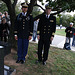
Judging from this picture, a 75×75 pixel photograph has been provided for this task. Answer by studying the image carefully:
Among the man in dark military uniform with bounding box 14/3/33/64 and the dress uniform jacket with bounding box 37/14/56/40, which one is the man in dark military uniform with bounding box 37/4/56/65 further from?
the man in dark military uniform with bounding box 14/3/33/64

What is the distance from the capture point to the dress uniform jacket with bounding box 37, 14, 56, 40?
10.4 feet

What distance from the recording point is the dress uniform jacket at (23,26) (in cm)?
315

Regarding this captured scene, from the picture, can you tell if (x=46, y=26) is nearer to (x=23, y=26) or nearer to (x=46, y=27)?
(x=46, y=27)

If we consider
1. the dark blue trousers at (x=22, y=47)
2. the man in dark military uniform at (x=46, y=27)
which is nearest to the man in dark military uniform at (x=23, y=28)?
the dark blue trousers at (x=22, y=47)

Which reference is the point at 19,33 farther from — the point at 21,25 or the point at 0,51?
the point at 0,51

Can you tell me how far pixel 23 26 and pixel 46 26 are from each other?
74 centimetres

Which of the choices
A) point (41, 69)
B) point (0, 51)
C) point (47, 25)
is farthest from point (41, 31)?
point (0, 51)

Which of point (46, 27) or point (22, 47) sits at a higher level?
point (46, 27)

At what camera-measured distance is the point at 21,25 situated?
319cm

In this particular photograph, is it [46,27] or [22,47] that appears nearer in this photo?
[46,27]

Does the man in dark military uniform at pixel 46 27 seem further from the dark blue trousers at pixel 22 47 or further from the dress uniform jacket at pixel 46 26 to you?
the dark blue trousers at pixel 22 47

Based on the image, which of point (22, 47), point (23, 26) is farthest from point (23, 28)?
point (22, 47)

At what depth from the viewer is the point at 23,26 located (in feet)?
10.5

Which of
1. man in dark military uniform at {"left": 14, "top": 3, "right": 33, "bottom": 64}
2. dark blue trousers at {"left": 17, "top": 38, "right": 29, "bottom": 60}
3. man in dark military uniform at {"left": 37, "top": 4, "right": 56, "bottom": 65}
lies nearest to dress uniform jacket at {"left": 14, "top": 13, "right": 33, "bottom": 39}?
man in dark military uniform at {"left": 14, "top": 3, "right": 33, "bottom": 64}
